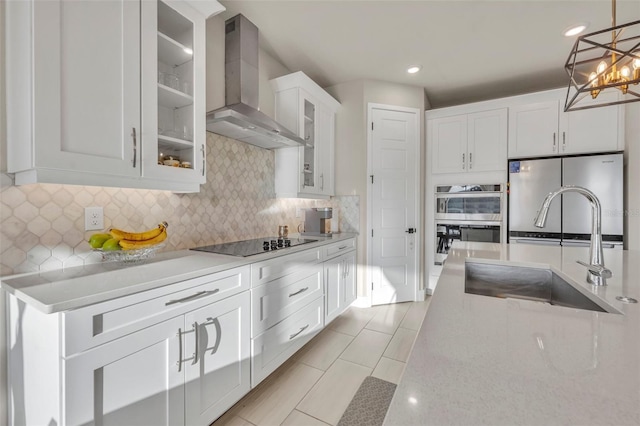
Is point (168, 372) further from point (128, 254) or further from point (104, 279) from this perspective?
point (128, 254)

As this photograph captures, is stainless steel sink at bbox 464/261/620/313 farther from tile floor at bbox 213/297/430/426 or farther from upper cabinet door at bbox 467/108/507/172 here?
upper cabinet door at bbox 467/108/507/172

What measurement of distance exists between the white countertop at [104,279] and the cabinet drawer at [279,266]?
0.07m

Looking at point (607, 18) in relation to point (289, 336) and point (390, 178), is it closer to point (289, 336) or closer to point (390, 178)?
point (390, 178)

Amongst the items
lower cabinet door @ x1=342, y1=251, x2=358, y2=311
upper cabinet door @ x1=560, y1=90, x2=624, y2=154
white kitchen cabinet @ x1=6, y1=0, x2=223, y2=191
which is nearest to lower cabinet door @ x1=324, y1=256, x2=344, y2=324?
lower cabinet door @ x1=342, y1=251, x2=358, y2=311

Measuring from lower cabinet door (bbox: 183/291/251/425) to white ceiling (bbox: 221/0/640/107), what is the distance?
87.7 inches

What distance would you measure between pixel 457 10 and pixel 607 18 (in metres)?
1.23

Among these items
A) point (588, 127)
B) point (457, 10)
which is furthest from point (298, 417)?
point (588, 127)

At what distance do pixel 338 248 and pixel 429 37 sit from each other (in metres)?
2.14

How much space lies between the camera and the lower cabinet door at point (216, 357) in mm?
1281

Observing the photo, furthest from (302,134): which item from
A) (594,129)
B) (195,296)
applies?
(594,129)

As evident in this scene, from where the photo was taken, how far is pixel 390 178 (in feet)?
11.3

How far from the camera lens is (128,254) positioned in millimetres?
1421

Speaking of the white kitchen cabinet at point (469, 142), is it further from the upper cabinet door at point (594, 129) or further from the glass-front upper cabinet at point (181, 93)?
the glass-front upper cabinet at point (181, 93)

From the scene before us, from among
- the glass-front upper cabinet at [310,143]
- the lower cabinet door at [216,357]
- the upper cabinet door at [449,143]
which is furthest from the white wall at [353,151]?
the lower cabinet door at [216,357]
